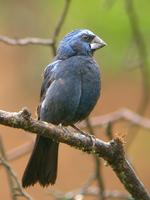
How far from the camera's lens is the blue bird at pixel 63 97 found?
6.52m

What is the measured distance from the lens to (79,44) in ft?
22.4

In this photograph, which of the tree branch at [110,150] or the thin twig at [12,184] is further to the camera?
the thin twig at [12,184]

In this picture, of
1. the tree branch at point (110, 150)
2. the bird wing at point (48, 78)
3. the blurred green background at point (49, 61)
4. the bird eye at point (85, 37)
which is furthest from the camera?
the blurred green background at point (49, 61)

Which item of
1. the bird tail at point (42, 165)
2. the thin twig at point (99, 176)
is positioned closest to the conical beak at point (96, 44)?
the thin twig at point (99, 176)

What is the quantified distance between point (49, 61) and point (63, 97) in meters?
3.03

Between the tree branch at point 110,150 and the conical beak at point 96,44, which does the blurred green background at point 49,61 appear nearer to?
the conical beak at point 96,44

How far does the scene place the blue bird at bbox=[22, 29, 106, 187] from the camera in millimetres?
6520

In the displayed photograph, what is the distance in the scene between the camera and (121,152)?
18.8 ft

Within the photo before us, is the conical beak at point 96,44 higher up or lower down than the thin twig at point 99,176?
higher up

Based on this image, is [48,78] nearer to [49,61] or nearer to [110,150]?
[110,150]

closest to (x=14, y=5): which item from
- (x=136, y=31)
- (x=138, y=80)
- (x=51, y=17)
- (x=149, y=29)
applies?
(x=51, y=17)

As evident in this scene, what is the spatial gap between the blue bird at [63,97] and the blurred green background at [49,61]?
2.12 m

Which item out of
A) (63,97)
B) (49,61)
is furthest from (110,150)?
(49,61)

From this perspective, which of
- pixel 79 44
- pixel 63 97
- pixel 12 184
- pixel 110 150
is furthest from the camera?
pixel 79 44
